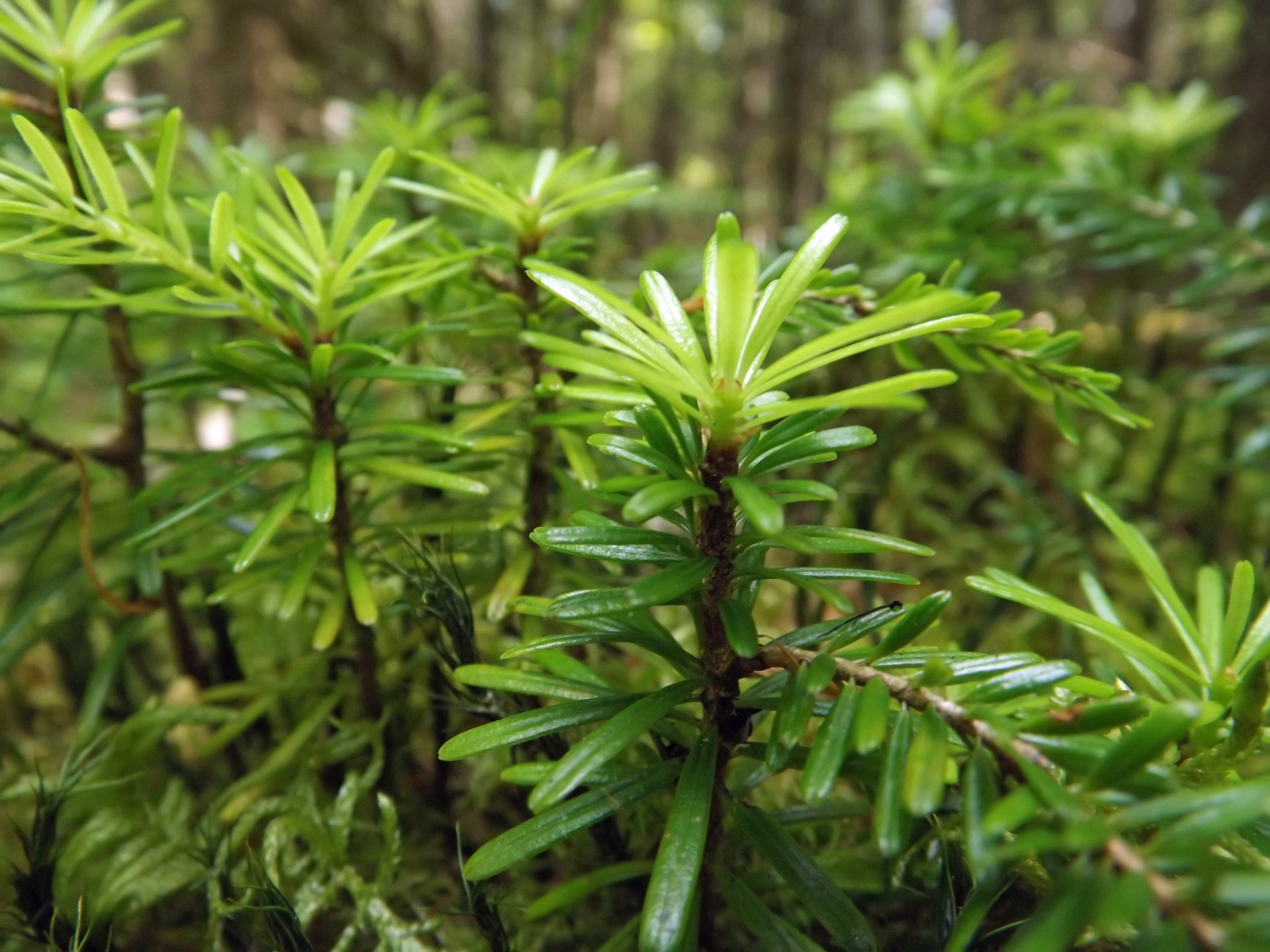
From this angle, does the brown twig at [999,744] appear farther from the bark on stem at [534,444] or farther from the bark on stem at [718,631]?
the bark on stem at [534,444]

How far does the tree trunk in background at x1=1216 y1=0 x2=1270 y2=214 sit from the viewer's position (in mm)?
1715

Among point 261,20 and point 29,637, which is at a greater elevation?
point 261,20

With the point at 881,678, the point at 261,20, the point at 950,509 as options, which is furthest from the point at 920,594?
the point at 261,20

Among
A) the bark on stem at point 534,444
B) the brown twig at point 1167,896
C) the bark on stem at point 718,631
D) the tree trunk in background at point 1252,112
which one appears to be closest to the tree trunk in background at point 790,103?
the tree trunk in background at point 1252,112

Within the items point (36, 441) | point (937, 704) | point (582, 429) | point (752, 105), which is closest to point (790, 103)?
point (752, 105)

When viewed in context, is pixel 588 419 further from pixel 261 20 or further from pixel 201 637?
pixel 261 20

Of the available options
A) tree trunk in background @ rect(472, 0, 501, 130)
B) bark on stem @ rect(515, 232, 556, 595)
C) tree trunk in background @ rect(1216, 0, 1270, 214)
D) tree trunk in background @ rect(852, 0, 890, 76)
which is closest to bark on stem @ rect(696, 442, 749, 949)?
bark on stem @ rect(515, 232, 556, 595)

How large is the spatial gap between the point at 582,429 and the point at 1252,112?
2.05 metres

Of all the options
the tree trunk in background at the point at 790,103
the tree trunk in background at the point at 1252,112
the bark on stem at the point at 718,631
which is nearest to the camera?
the bark on stem at the point at 718,631

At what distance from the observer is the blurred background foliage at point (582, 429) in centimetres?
65

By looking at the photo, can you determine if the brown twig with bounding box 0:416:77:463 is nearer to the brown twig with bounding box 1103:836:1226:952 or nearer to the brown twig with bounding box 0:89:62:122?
the brown twig with bounding box 0:89:62:122

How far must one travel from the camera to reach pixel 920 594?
42.6 inches

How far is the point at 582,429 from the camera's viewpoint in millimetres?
689

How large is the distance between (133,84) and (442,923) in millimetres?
4323
